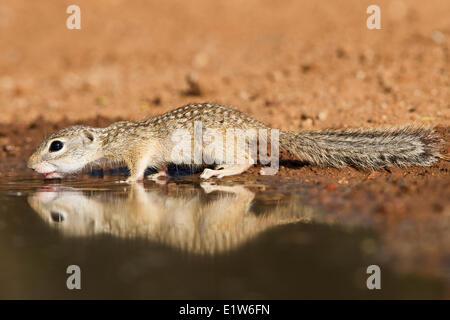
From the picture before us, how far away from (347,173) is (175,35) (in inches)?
431

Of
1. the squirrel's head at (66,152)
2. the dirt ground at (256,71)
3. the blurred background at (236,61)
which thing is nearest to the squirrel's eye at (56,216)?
the squirrel's head at (66,152)

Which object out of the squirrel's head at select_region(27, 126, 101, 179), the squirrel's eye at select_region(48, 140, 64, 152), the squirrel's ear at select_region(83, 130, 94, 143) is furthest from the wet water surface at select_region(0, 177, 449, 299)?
the squirrel's ear at select_region(83, 130, 94, 143)

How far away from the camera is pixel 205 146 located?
23.9 ft

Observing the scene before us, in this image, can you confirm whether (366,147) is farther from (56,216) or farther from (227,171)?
(56,216)

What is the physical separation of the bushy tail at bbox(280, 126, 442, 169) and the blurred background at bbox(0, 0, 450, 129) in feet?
5.97

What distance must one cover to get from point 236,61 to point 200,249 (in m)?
10.2

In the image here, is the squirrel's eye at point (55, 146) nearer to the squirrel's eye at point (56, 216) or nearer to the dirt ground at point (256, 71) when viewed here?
the dirt ground at point (256, 71)

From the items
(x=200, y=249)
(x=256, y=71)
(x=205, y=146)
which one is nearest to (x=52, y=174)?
(x=205, y=146)

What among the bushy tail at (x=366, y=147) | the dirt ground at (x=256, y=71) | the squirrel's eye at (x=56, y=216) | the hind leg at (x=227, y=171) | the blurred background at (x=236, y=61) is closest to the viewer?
the squirrel's eye at (x=56, y=216)

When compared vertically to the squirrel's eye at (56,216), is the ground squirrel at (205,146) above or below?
above

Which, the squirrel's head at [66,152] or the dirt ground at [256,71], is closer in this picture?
the dirt ground at [256,71]

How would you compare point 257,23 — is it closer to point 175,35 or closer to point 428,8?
point 175,35

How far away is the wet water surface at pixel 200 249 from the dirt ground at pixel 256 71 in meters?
0.57

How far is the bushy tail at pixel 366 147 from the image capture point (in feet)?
21.6
